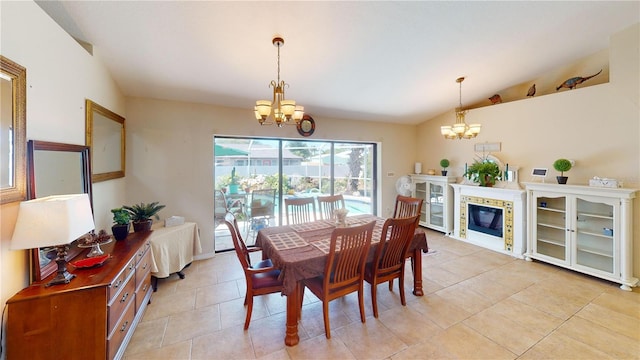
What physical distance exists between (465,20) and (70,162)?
3.94 meters

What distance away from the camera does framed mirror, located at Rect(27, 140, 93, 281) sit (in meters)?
1.59

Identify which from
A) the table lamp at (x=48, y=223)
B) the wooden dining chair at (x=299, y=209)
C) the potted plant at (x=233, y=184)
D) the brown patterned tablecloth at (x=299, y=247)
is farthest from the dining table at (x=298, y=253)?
the potted plant at (x=233, y=184)

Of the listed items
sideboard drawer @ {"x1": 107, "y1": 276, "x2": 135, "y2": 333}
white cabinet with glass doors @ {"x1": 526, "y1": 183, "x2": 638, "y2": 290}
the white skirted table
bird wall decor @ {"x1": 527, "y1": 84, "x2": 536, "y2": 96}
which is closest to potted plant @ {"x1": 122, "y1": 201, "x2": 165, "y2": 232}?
the white skirted table

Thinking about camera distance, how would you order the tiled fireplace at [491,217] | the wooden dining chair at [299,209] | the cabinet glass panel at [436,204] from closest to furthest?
1. the wooden dining chair at [299,209]
2. the tiled fireplace at [491,217]
3. the cabinet glass panel at [436,204]

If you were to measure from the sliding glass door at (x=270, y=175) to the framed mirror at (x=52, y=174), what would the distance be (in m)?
1.94

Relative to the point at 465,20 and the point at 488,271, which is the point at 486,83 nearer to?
the point at 465,20

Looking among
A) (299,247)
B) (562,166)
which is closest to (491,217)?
(562,166)

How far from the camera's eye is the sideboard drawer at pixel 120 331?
1.66 m

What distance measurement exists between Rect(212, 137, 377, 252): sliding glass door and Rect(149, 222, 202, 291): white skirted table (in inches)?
28.4

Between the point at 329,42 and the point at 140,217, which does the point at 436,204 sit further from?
the point at 140,217

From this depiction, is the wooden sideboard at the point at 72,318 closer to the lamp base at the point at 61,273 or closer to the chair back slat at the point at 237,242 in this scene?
the lamp base at the point at 61,273

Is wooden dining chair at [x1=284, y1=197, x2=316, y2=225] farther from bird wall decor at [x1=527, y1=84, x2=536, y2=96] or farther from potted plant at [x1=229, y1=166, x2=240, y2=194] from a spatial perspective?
bird wall decor at [x1=527, y1=84, x2=536, y2=96]

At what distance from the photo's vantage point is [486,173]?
433 cm

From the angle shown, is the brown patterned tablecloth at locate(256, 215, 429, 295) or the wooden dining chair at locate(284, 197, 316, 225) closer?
the brown patterned tablecloth at locate(256, 215, 429, 295)
